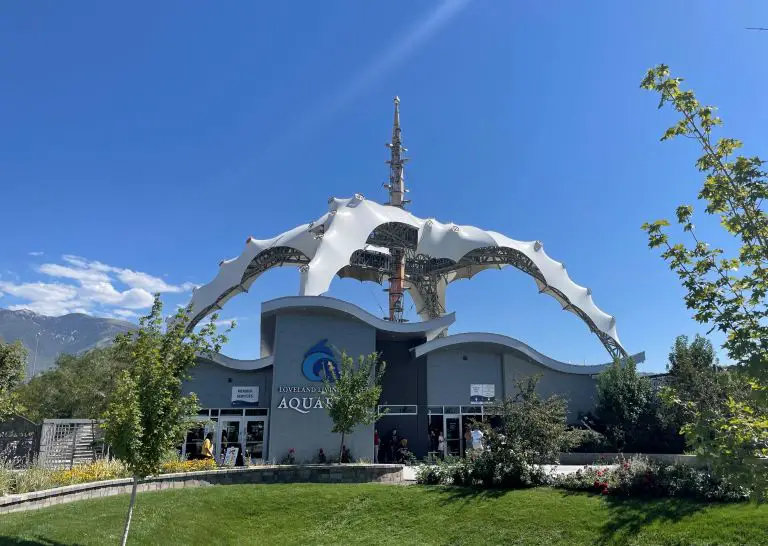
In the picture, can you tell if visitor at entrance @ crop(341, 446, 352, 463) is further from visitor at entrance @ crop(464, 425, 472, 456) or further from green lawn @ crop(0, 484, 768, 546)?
green lawn @ crop(0, 484, 768, 546)

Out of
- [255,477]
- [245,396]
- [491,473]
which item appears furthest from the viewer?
[245,396]

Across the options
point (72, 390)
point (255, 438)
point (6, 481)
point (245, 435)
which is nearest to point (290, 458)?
point (255, 438)

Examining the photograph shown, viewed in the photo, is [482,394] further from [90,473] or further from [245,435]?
[90,473]

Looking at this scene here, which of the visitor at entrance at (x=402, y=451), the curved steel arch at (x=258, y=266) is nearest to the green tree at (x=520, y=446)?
the visitor at entrance at (x=402, y=451)

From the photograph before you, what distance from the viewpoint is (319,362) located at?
84.5 feet

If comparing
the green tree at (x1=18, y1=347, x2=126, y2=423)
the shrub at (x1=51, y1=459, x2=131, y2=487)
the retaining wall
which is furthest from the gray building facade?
the green tree at (x1=18, y1=347, x2=126, y2=423)

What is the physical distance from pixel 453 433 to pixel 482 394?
2.46 metres

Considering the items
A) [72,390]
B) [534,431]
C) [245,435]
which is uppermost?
[72,390]

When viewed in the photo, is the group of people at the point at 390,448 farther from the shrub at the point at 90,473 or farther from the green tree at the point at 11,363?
the green tree at the point at 11,363

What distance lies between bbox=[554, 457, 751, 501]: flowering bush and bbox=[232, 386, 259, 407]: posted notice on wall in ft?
52.3

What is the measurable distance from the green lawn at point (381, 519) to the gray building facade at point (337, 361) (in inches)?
321

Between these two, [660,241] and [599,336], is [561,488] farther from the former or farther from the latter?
[599,336]

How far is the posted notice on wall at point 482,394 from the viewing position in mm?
28391

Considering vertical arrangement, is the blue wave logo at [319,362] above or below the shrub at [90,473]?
above
